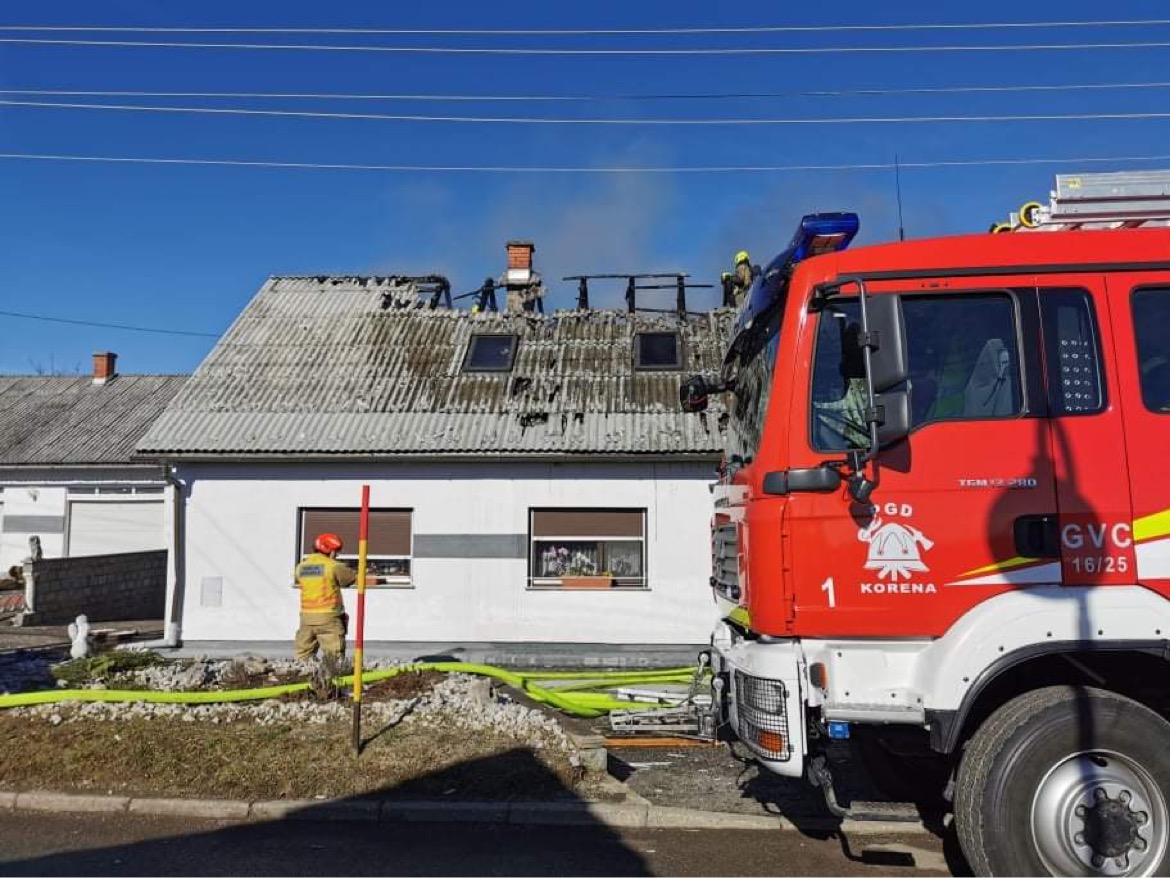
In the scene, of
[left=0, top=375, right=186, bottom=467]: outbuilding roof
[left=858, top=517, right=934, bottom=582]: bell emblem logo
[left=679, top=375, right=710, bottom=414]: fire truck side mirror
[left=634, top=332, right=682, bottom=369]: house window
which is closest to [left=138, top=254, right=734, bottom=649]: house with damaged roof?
[left=634, top=332, right=682, bottom=369]: house window

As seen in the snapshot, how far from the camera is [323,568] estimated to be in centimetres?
865

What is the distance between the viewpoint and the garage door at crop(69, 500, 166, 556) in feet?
68.2

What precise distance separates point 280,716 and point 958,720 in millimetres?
5812

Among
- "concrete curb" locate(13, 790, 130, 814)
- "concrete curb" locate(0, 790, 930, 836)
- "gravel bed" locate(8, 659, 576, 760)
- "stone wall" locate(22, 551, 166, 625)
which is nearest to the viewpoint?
"concrete curb" locate(0, 790, 930, 836)

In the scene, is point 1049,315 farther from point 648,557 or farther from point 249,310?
point 249,310

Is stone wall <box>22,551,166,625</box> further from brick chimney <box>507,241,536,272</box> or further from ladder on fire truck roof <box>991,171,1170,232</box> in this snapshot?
ladder on fire truck roof <box>991,171,1170,232</box>

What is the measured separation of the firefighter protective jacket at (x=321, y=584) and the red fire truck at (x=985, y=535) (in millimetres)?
5280

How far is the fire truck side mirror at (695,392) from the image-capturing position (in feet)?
19.7

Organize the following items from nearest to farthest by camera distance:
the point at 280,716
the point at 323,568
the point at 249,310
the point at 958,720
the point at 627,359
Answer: the point at 958,720 → the point at 280,716 → the point at 323,568 → the point at 627,359 → the point at 249,310

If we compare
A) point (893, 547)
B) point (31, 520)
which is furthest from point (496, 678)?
point (31, 520)

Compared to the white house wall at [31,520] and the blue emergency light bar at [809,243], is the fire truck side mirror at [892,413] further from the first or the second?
the white house wall at [31,520]

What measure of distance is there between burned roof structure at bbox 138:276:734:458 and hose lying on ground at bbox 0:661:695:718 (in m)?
3.42

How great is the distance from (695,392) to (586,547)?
6.76 meters

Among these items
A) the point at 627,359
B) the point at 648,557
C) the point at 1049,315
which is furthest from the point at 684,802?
the point at 627,359
